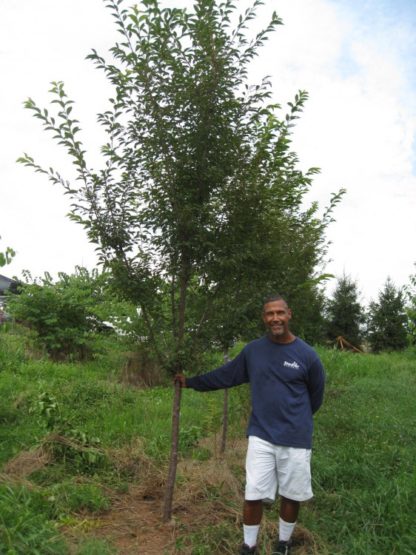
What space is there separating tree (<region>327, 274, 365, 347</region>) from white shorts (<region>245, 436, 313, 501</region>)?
2228cm

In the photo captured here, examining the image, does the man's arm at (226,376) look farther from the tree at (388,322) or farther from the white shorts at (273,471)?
the tree at (388,322)

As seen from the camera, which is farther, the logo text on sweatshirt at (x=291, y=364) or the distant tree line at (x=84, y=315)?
the distant tree line at (x=84, y=315)

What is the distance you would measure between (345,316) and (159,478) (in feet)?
70.7

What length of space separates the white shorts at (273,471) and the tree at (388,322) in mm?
22752

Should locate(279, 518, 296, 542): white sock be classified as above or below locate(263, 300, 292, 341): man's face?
below

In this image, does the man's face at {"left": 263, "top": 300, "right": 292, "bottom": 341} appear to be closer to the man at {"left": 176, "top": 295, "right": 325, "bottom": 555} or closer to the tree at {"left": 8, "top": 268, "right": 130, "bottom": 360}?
the man at {"left": 176, "top": 295, "right": 325, "bottom": 555}

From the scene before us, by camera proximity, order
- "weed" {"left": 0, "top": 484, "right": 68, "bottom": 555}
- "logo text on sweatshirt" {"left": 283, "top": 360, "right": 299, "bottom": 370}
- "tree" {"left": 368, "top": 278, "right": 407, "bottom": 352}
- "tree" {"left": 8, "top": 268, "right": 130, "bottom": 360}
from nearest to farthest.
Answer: "weed" {"left": 0, "top": 484, "right": 68, "bottom": 555} < "logo text on sweatshirt" {"left": 283, "top": 360, "right": 299, "bottom": 370} < "tree" {"left": 8, "top": 268, "right": 130, "bottom": 360} < "tree" {"left": 368, "top": 278, "right": 407, "bottom": 352}

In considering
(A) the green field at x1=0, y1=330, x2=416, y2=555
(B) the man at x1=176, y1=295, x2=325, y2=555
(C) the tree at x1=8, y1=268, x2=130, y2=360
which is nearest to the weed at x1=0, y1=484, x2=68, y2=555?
(A) the green field at x1=0, y1=330, x2=416, y2=555

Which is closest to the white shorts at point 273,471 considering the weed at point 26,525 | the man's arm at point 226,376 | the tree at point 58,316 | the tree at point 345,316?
the man's arm at point 226,376

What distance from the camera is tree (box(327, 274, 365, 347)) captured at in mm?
25734

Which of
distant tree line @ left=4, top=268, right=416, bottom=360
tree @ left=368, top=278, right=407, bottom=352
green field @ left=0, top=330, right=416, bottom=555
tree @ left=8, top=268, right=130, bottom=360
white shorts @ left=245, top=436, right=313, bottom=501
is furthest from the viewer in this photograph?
tree @ left=368, top=278, right=407, bottom=352

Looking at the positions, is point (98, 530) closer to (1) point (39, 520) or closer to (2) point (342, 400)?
(1) point (39, 520)

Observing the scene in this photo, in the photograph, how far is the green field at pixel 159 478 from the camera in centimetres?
419

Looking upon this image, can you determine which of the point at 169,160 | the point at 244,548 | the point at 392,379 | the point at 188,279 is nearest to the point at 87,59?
the point at 169,160
